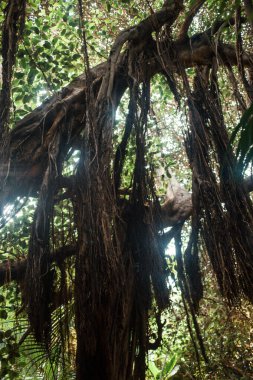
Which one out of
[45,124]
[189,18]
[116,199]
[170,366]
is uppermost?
[189,18]

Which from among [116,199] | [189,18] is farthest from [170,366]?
[189,18]

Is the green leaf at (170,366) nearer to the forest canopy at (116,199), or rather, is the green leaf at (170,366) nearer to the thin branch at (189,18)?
the forest canopy at (116,199)

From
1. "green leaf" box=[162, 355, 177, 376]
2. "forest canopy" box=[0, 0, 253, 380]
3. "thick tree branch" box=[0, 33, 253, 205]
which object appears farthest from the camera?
"green leaf" box=[162, 355, 177, 376]

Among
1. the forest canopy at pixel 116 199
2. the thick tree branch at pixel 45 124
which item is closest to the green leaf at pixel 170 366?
the forest canopy at pixel 116 199

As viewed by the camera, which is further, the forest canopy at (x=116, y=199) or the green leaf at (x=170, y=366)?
the green leaf at (x=170, y=366)

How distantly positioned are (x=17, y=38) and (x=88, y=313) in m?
1.57

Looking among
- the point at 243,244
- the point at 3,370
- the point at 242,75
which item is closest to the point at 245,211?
the point at 243,244

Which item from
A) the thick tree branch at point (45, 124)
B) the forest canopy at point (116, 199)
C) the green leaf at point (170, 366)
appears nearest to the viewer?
the forest canopy at point (116, 199)

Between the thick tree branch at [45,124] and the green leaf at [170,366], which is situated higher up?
the thick tree branch at [45,124]

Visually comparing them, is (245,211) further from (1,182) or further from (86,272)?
(1,182)

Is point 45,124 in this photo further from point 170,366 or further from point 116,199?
point 170,366

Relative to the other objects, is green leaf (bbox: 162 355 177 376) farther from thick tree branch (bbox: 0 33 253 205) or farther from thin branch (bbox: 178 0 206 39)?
thin branch (bbox: 178 0 206 39)

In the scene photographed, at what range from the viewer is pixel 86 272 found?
1955 millimetres

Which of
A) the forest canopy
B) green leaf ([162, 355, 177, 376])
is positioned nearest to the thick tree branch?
the forest canopy
